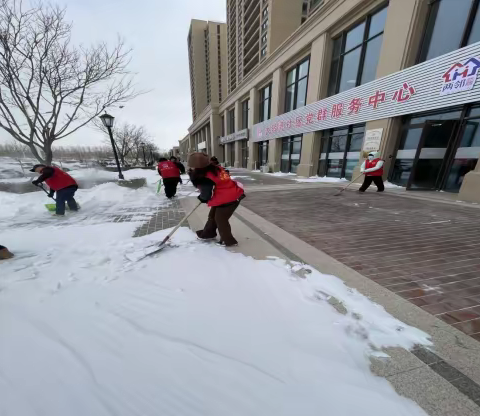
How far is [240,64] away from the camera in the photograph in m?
40.8

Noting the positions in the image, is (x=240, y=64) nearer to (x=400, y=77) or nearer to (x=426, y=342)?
(x=400, y=77)

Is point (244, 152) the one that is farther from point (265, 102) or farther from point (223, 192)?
point (223, 192)

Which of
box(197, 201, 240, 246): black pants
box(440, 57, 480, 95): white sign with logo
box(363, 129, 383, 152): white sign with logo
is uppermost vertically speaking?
box(440, 57, 480, 95): white sign with logo

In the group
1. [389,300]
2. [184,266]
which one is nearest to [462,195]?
[389,300]

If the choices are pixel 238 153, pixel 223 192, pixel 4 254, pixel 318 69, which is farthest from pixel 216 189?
pixel 238 153

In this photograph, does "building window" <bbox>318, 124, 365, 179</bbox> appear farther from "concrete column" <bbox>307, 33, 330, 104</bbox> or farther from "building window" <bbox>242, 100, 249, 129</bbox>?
"building window" <bbox>242, 100, 249, 129</bbox>

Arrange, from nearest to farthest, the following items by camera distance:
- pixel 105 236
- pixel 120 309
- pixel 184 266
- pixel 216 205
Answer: pixel 120 309 < pixel 184 266 < pixel 216 205 < pixel 105 236

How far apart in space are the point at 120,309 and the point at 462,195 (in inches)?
351

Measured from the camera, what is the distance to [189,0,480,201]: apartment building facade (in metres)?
7.11

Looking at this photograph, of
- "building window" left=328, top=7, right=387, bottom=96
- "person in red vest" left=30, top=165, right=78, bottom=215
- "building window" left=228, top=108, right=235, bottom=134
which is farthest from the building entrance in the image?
"building window" left=228, top=108, right=235, bottom=134

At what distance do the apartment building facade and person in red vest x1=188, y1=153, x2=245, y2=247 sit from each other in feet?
24.1

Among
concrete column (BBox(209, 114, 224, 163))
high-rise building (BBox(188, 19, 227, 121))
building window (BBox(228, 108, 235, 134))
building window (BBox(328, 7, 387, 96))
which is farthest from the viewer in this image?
high-rise building (BBox(188, 19, 227, 121))

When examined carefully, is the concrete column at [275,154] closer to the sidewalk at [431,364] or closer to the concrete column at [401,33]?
the concrete column at [401,33]

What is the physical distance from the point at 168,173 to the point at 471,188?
29.5 ft
